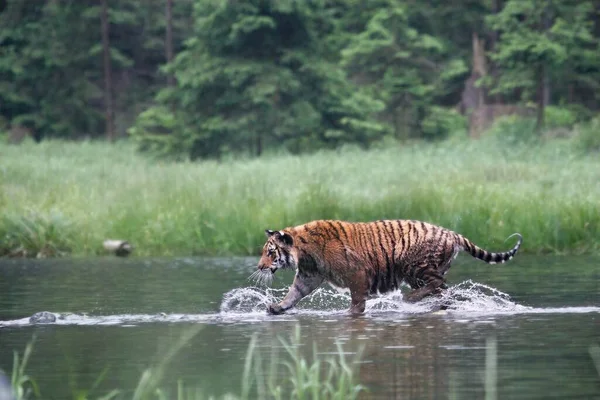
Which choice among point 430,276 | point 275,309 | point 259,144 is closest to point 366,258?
point 430,276

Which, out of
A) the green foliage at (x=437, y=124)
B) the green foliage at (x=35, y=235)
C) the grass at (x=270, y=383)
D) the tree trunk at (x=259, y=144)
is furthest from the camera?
the green foliage at (x=437, y=124)

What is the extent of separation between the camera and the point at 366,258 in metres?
12.3

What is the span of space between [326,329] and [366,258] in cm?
155

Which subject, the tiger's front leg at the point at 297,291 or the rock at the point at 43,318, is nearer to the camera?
the rock at the point at 43,318

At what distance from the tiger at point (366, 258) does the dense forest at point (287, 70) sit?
65.9ft

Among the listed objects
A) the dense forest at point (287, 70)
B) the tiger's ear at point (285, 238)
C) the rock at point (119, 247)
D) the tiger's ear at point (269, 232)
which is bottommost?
the rock at point (119, 247)

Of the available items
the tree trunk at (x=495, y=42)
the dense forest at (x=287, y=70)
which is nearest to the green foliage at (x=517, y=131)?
the dense forest at (x=287, y=70)

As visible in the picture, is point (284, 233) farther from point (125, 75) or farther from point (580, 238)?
point (125, 75)

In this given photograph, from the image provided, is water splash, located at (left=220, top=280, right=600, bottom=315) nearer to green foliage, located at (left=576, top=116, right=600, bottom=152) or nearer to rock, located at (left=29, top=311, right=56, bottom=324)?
rock, located at (left=29, top=311, right=56, bottom=324)

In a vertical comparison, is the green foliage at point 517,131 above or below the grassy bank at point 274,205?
above

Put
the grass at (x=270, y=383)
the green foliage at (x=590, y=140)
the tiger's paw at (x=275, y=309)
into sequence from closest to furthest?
the grass at (x=270, y=383)
the tiger's paw at (x=275, y=309)
the green foliage at (x=590, y=140)

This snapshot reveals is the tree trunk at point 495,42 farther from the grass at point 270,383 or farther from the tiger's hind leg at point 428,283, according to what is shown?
the grass at point 270,383

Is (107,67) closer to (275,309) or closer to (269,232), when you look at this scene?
(275,309)

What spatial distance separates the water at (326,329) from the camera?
813 centimetres
